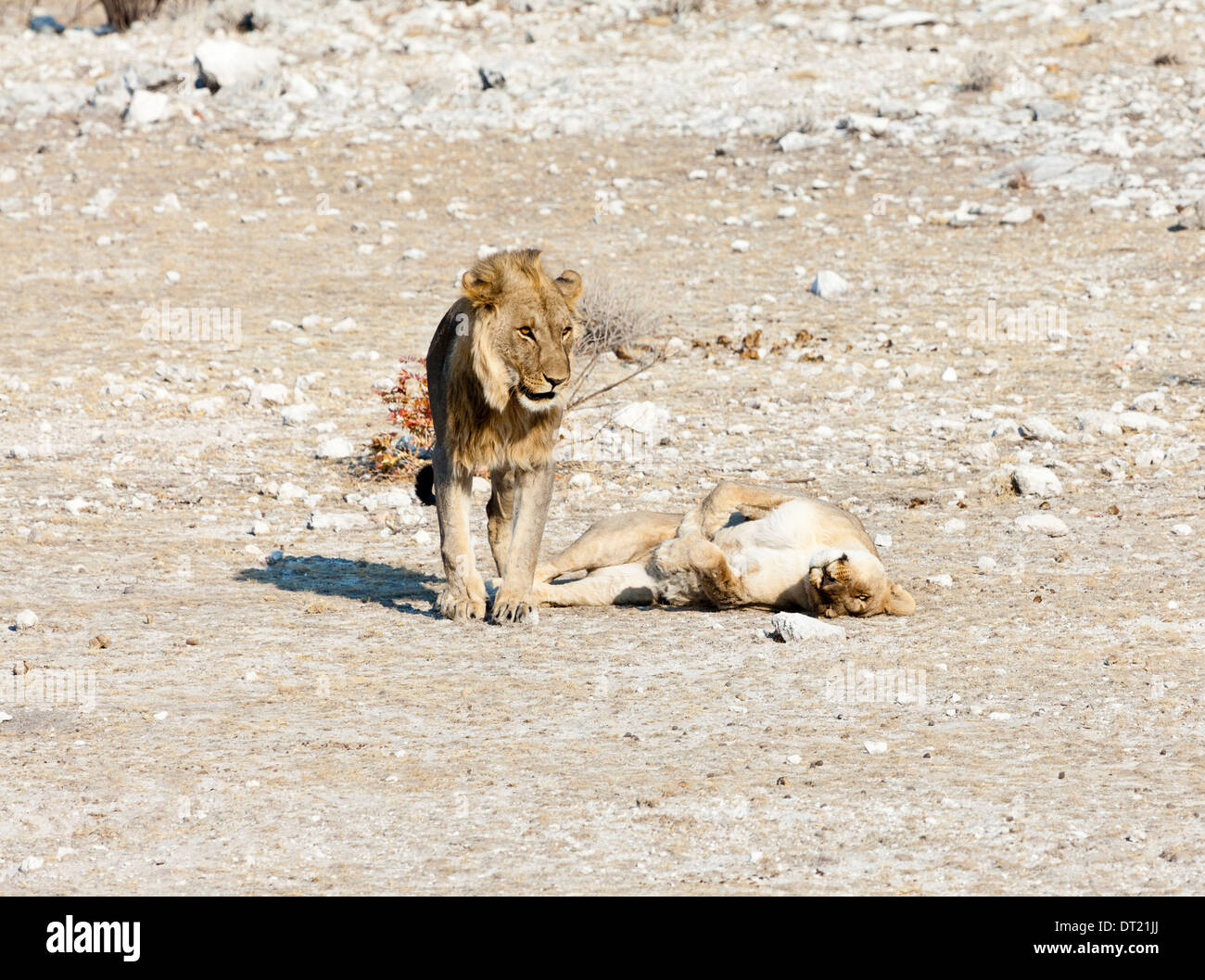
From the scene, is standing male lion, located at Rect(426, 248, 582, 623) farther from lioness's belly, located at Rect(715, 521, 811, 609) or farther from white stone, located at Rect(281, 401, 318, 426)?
white stone, located at Rect(281, 401, 318, 426)

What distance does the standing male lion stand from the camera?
660 centimetres

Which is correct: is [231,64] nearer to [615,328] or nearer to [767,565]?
[615,328]

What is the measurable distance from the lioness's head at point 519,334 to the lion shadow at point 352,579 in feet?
4.23

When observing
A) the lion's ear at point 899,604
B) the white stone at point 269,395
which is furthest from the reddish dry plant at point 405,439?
the lion's ear at point 899,604

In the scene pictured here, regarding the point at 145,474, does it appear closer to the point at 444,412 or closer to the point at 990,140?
the point at 444,412

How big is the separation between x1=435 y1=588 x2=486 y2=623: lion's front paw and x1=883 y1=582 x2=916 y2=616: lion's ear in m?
1.91

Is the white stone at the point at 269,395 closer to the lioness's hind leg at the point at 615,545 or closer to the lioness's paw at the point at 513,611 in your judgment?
the lioness's hind leg at the point at 615,545

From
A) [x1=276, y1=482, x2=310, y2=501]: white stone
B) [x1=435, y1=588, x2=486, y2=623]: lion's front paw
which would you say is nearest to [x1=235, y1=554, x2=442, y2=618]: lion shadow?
[x1=435, y1=588, x2=486, y2=623]: lion's front paw

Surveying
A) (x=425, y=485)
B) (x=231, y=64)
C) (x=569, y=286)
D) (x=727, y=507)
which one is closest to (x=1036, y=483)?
(x=727, y=507)

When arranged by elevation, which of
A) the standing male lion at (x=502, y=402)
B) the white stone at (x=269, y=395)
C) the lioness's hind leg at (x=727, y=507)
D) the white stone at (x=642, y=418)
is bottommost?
the white stone at (x=269, y=395)

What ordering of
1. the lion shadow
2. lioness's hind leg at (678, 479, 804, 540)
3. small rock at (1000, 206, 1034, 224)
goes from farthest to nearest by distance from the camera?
small rock at (1000, 206, 1034, 224) < the lion shadow < lioness's hind leg at (678, 479, 804, 540)

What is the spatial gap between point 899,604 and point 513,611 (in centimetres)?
181

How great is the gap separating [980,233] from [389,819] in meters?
12.9

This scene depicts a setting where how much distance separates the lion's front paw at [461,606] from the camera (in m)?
7.06
